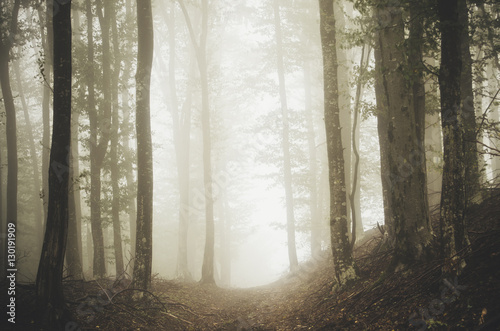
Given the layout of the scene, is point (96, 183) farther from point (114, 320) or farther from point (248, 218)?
point (248, 218)

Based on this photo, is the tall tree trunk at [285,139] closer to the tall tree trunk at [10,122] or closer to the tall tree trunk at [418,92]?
the tall tree trunk at [418,92]

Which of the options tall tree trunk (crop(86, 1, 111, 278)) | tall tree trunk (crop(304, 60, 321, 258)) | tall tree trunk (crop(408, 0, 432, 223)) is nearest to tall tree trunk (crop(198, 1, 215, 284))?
tall tree trunk (crop(86, 1, 111, 278))

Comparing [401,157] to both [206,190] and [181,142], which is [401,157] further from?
[181,142]

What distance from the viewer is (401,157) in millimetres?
5730

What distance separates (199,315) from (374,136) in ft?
53.2

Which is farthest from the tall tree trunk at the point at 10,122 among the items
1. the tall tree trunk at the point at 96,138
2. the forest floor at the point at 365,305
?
the forest floor at the point at 365,305

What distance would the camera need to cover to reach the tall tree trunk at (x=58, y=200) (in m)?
4.65

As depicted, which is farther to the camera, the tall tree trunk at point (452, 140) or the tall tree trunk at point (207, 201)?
the tall tree trunk at point (207, 201)

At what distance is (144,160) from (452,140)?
6946 millimetres

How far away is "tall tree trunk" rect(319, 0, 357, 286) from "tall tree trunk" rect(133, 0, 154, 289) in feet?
15.9

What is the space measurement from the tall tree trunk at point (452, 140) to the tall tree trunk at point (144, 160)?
21.7 ft

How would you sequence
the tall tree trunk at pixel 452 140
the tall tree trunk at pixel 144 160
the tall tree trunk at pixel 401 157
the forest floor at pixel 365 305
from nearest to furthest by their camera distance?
the forest floor at pixel 365 305
the tall tree trunk at pixel 452 140
the tall tree trunk at pixel 401 157
the tall tree trunk at pixel 144 160

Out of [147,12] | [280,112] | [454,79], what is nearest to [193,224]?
[280,112]

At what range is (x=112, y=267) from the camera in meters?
28.0
